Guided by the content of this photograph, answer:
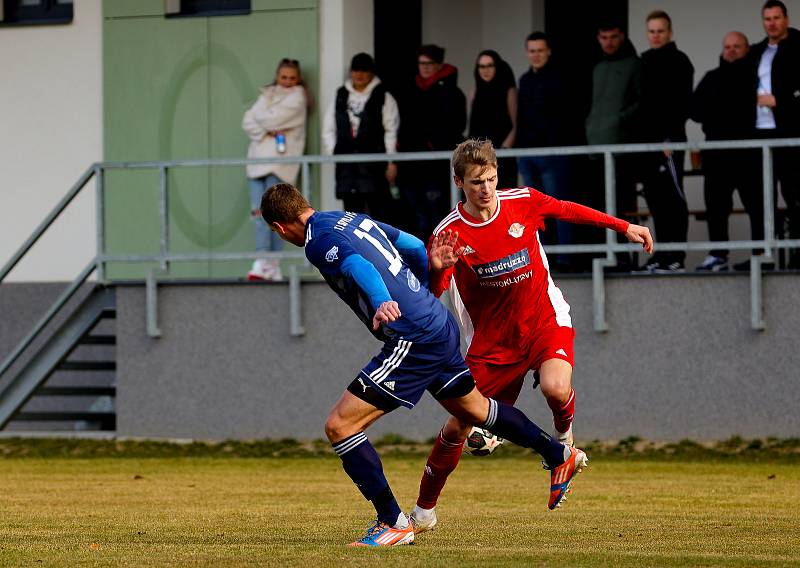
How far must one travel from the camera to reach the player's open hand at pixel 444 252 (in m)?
9.02

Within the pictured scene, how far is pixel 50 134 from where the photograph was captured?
19250mm

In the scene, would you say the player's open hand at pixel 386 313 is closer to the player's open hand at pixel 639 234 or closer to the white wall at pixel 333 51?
the player's open hand at pixel 639 234

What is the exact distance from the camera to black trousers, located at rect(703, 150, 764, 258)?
1510 cm

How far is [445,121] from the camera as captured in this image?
16.2 meters

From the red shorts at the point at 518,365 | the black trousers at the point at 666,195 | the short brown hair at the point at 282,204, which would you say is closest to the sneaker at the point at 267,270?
the black trousers at the point at 666,195

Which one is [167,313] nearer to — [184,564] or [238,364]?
[238,364]

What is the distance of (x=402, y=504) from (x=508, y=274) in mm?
2607

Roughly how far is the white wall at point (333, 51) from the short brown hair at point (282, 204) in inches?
350

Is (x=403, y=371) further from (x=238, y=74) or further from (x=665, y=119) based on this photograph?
(x=238, y=74)

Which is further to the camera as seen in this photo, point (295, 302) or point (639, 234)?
point (295, 302)

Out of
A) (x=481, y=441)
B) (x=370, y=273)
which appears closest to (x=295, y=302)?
(x=481, y=441)

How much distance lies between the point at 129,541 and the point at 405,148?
805cm

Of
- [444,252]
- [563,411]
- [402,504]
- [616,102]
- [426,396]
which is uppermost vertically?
[616,102]

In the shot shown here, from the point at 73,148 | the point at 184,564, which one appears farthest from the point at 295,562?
the point at 73,148
